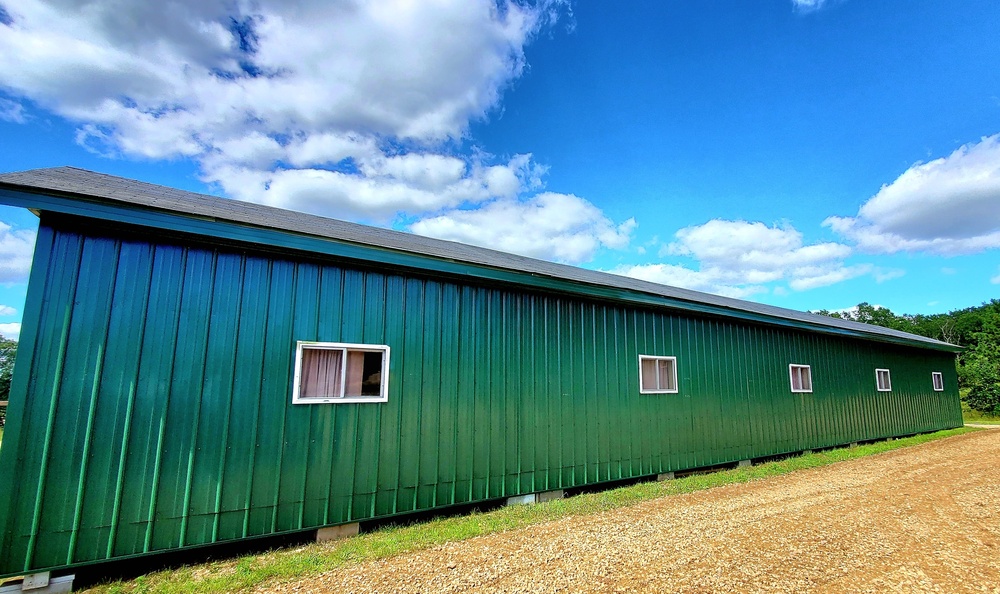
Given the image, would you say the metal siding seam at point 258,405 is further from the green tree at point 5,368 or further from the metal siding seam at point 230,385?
the green tree at point 5,368

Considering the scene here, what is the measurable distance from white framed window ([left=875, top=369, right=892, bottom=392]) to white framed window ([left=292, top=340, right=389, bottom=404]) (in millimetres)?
14730

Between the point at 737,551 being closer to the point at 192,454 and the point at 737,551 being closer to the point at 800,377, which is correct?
the point at 192,454

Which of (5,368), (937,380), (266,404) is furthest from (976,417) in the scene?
(5,368)

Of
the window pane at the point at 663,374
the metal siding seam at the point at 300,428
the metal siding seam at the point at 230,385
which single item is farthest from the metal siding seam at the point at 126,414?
the window pane at the point at 663,374

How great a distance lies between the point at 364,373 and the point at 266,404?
991mm

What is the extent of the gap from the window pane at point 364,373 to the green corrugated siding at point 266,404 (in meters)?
0.18

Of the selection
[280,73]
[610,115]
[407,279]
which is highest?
[610,115]

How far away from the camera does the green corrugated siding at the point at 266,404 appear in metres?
3.38

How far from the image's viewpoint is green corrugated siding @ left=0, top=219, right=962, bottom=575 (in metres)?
3.38

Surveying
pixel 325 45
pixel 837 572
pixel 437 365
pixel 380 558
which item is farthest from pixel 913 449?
pixel 325 45

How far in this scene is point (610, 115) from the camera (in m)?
12.0

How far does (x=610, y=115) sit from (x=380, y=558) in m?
12.0

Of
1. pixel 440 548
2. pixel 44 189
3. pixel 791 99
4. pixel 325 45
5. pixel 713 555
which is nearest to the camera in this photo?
pixel 44 189

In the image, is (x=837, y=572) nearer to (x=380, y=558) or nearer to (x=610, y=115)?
(x=380, y=558)
